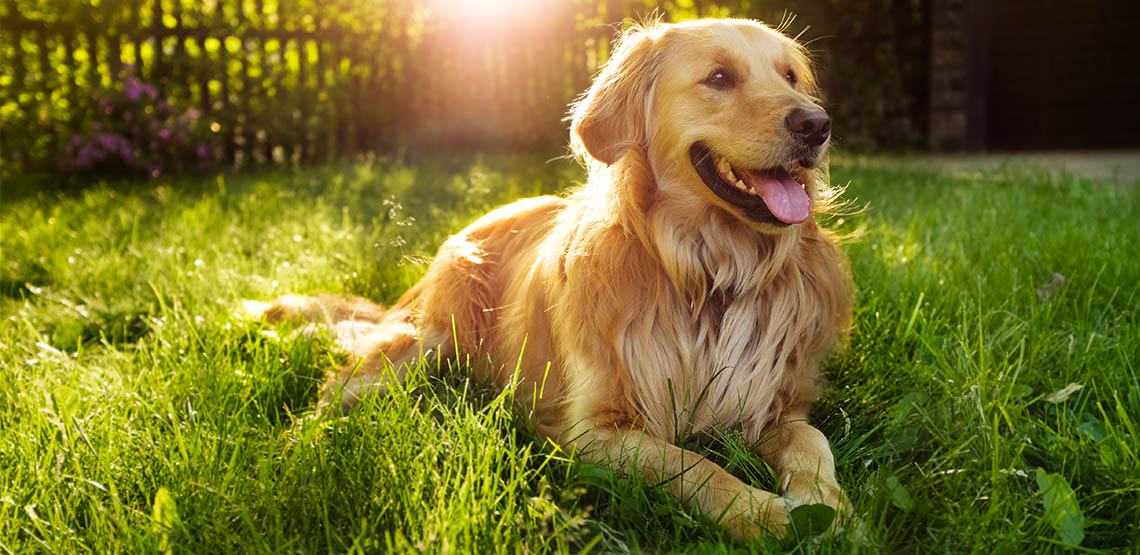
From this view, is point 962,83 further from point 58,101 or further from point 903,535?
point 903,535

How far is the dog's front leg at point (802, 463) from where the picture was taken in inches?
71.9

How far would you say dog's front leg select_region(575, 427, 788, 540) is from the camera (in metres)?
1.78

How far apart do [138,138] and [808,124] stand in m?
6.50

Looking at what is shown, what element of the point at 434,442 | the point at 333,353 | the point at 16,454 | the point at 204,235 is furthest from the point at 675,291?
the point at 204,235

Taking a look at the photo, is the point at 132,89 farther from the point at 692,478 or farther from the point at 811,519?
the point at 811,519

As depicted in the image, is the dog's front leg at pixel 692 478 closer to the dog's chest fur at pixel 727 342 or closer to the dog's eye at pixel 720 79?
the dog's chest fur at pixel 727 342

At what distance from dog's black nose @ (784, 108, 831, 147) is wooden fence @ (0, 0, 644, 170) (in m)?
6.54

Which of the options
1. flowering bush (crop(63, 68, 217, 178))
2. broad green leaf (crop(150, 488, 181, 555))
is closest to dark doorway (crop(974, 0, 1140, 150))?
flowering bush (crop(63, 68, 217, 178))

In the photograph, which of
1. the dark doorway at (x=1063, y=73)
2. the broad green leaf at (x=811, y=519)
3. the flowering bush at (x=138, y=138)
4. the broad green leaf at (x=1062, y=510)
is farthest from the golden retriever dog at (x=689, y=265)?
the dark doorway at (x=1063, y=73)

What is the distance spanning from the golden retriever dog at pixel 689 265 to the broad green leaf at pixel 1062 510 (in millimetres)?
426

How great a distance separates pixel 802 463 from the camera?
197cm

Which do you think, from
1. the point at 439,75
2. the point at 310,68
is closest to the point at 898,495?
the point at 439,75

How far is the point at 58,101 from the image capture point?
7.40 meters

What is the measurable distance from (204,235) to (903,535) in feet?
12.4
